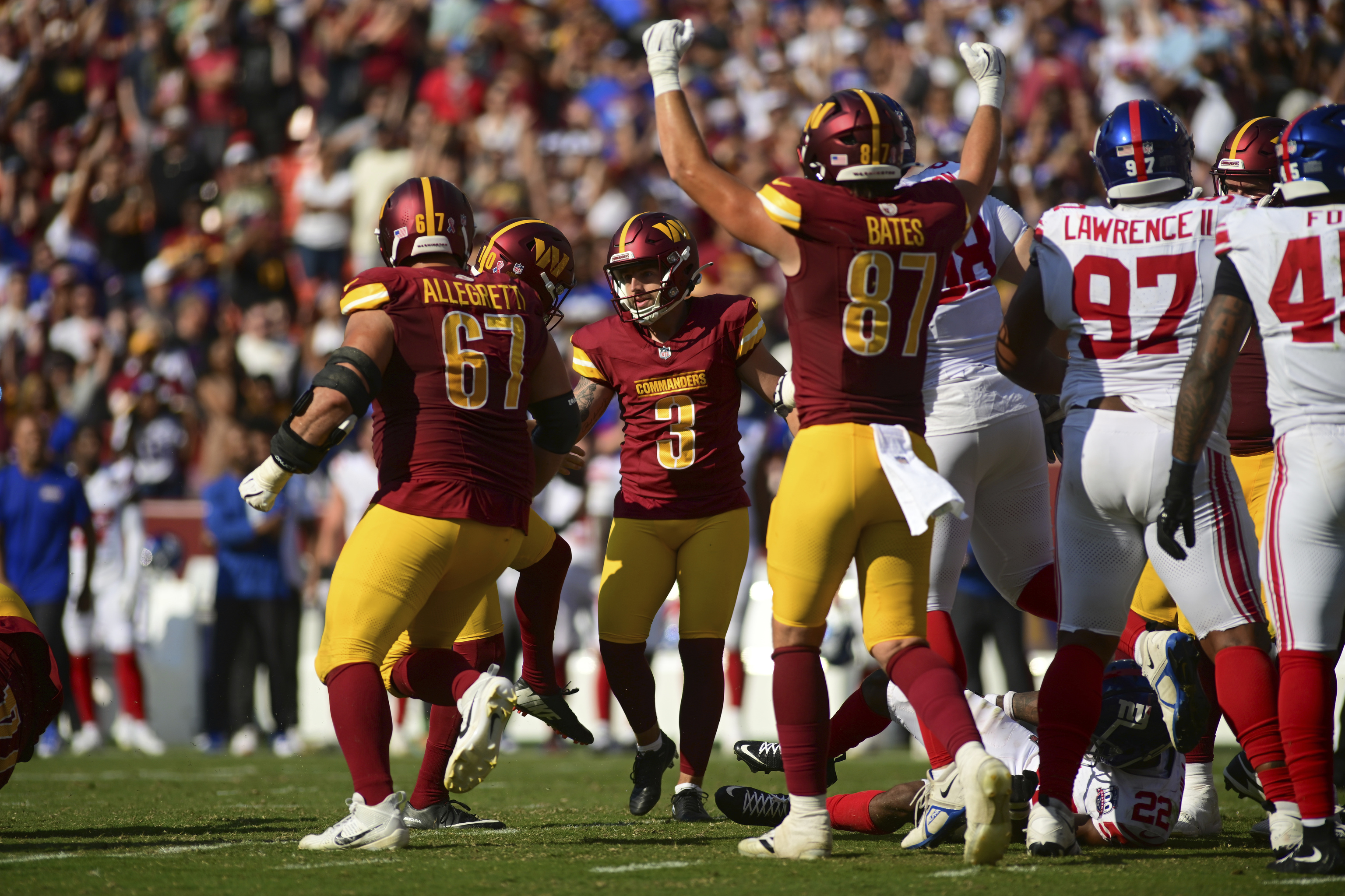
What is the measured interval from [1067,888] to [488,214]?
38.2ft

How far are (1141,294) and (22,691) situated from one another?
12.8 ft

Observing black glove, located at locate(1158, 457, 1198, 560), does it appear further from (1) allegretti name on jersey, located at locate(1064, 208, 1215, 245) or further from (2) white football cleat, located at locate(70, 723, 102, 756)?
(2) white football cleat, located at locate(70, 723, 102, 756)

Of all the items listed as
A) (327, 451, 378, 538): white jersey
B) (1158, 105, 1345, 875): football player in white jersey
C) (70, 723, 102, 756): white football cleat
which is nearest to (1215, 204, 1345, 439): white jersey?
(1158, 105, 1345, 875): football player in white jersey

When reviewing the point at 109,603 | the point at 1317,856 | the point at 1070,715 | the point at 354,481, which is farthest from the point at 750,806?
the point at 109,603

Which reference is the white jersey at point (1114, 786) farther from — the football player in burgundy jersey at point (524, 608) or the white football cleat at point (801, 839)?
the football player in burgundy jersey at point (524, 608)

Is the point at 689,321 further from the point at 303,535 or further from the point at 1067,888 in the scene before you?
the point at 303,535

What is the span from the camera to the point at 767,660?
9953 millimetres

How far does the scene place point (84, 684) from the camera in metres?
10.2

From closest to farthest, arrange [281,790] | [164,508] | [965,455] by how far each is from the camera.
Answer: [965,455]
[281,790]
[164,508]

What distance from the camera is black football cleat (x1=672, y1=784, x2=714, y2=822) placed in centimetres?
548

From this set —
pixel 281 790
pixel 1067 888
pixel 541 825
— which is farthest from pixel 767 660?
pixel 1067 888

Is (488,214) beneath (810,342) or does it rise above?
above

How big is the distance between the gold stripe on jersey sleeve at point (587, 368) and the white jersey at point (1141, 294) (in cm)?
194

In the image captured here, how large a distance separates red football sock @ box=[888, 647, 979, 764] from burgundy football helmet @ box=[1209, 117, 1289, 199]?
8.23ft
